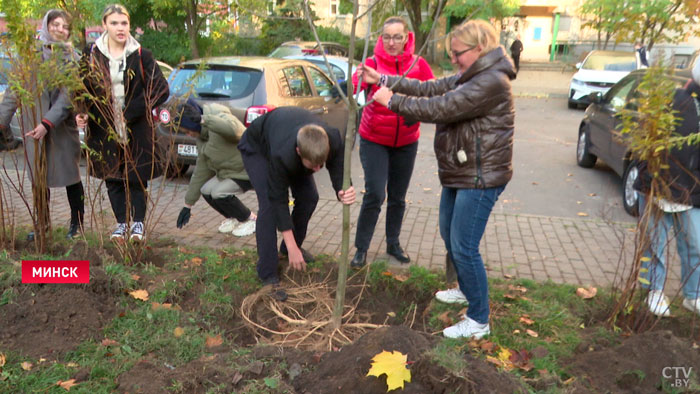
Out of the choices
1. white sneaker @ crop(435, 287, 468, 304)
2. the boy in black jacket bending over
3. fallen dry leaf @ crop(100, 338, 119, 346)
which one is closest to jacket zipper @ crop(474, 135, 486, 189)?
the boy in black jacket bending over

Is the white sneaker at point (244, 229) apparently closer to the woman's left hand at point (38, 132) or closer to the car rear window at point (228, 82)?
the woman's left hand at point (38, 132)

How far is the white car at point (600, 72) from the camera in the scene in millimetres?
15109

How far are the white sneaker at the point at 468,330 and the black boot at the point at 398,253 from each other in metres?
A: 1.38

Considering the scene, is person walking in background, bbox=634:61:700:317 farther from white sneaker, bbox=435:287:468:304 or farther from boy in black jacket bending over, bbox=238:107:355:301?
boy in black jacket bending over, bbox=238:107:355:301

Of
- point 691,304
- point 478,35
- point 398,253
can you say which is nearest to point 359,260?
point 398,253

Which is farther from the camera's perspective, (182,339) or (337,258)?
(337,258)

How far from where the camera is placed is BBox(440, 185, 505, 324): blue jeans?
3092 mm

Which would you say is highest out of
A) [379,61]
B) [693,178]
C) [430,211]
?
[379,61]

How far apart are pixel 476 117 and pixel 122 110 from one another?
2.73 meters

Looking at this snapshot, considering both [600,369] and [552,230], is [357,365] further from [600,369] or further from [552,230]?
[552,230]

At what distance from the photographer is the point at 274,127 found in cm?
367

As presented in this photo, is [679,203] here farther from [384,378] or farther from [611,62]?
[611,62]

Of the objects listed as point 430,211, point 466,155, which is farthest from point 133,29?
point 466,155

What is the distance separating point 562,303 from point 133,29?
18039 millimetres
